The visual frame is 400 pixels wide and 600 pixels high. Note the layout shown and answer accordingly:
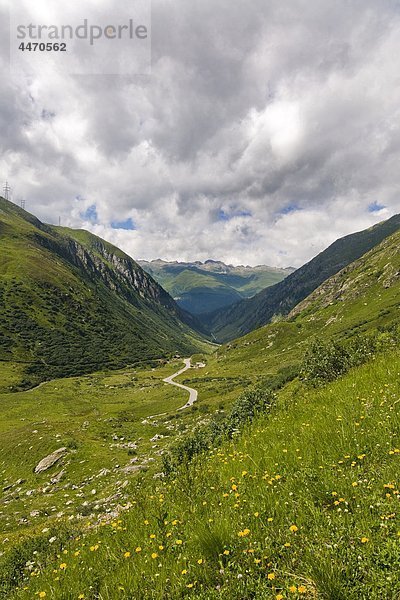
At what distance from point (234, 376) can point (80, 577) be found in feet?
422

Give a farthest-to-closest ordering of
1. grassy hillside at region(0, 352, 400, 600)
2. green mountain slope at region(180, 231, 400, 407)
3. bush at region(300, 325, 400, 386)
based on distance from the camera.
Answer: green mountain slope at region(180, 231, 400, 407), bush at region(300, 325, 400, 386), grassy hillside at region(0, 352, 400, 600)

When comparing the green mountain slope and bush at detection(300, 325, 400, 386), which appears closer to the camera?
bush at detection(300, 325, 400, 386)

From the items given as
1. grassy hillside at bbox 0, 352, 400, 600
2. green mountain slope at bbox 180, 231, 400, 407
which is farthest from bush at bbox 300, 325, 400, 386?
green mountain slope at bbox 180, 231, 400, 407

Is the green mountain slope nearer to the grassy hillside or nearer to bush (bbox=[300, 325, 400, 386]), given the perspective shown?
bush (bbox=[300, 325, 400, 386])

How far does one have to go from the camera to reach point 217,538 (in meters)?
5.14

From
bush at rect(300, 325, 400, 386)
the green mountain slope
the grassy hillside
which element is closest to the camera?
the grassy hillside

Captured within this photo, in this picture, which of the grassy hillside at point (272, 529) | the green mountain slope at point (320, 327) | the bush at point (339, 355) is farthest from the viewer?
the green mountain slope at point (320, 327)

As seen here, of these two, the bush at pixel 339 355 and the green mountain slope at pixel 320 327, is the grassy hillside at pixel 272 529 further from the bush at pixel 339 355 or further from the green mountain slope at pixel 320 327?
the green mountain slope at pixel 320 327

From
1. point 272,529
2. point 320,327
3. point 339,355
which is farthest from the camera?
point 320,327

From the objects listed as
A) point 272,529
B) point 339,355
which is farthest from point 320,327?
point 272,529

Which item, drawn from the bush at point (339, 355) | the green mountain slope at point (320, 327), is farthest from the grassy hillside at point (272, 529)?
the green mountain slope at point (320, 327)

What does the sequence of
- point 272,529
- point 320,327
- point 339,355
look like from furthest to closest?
point 320,327
point 339,355
point 272,529

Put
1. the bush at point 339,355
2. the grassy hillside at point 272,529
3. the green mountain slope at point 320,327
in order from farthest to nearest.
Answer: the green mountain slope at point 320,327 < the bush at point 339,355 < the grassy hillside at point 272,529

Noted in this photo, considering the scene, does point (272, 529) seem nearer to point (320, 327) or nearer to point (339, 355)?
point (339, 355)
